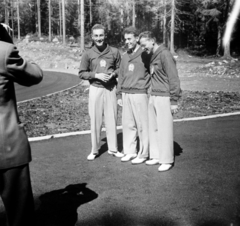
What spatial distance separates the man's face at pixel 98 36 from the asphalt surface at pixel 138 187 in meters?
1.94

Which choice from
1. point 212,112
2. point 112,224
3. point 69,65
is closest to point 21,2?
point 69,65

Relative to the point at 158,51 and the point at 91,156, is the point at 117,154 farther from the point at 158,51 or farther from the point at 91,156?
the point at 158,51

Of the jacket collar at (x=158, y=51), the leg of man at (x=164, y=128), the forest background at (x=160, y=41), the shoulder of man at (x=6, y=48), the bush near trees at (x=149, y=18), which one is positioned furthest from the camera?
the bush near trees at (x=149, y=18)

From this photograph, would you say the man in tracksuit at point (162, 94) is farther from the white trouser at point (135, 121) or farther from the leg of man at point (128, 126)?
the leg of man at point (128, 126)

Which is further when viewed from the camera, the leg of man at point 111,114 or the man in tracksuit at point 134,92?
the leg of man at point 111,114

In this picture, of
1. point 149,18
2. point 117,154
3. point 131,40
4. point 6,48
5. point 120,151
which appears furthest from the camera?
point 149,18

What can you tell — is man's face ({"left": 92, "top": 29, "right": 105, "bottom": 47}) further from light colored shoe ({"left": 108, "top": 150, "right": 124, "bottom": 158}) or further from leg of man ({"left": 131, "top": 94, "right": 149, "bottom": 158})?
light colored shoe ({"left": 108, "top": 150, "right": 124, "bottom": 158})

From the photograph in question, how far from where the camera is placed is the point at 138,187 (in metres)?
4.82

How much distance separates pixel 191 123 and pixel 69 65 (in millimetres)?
32730

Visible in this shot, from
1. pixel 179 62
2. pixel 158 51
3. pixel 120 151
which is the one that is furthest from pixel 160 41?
pixel 158 51

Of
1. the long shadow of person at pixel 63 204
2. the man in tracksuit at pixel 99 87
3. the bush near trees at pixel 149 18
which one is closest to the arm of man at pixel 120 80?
the man in tracksuit at pixel 99 87

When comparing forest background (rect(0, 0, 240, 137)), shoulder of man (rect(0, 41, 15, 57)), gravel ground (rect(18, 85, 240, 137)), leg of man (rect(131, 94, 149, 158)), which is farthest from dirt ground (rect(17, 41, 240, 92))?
shoulder of man (rect(0, 41, 15, 57))

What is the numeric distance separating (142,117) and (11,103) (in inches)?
136

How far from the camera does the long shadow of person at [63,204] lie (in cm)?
389
